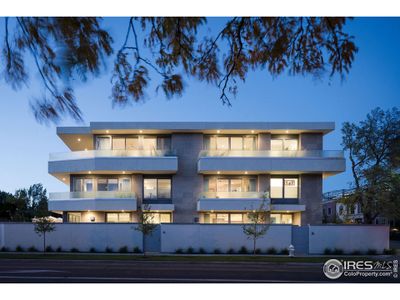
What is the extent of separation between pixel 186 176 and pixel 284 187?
30.0ft

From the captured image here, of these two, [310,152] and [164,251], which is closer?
[164,251]

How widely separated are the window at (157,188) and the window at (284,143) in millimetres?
10491

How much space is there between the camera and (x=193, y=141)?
3666 cm

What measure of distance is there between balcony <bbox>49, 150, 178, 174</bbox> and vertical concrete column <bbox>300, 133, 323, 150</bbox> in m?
11.9

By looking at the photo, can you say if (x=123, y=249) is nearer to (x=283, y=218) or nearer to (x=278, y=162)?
(x=278, y=162)

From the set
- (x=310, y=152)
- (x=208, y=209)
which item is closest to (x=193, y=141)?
(x=208, y=209)

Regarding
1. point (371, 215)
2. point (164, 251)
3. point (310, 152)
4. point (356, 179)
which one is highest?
point (310, 152)

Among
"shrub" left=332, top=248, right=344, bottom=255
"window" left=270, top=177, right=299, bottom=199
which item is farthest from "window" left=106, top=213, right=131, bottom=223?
"shrub" left=332, top=248, right=344, bottom=255

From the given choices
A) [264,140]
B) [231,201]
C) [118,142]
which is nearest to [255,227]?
[231,201]

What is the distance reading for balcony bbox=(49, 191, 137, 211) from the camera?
34.2 m

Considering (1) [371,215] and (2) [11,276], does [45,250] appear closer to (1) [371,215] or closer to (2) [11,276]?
(2) [11,276]

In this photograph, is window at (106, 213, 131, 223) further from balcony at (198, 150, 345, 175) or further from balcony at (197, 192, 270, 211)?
balcony at (198, 150, 345, 175)

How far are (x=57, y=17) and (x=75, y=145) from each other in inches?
1404

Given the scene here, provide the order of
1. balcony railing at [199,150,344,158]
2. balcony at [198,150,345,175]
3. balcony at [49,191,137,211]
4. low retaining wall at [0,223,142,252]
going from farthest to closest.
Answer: balcony railing at [199,150,344,158] < balcony at [198,150,345,175] < balcony at [49,191,137,211] < low retaining wall at [0,223,142,252]
